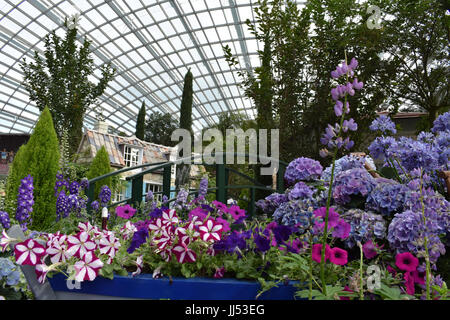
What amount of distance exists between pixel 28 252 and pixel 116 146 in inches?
616

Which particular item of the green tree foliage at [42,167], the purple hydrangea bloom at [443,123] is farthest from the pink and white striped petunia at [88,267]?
the green tree foliage at [42,167]

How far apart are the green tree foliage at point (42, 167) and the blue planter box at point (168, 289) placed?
459 centimetres

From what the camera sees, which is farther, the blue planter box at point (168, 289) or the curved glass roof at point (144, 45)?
the curved glass roof at point (144, 45)

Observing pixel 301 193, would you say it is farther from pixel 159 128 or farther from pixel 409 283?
pixel 159 128

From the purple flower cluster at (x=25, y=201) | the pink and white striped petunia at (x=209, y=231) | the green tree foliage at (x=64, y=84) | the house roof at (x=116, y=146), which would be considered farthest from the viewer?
the house roof at (x=116, y=146)

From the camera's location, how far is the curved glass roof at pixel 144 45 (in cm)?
1888

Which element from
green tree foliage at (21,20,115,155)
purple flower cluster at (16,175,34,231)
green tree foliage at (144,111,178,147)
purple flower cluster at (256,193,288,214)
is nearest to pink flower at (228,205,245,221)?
purple flower cluster at (256,193,288,214)

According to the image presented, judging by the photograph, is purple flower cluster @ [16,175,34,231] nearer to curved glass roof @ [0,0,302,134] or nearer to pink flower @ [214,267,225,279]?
pink flower @ [214,267,225,279]

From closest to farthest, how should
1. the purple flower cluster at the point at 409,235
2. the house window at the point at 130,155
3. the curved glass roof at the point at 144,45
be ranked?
the purple flower cluster at the point at 409,235, the house window at the point at 130,155, the curved glass roof at the point at 144,45

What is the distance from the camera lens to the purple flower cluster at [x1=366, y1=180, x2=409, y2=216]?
1122mm

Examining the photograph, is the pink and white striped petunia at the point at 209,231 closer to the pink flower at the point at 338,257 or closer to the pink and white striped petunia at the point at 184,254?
the pink and white striped petunia at the point at 184,254

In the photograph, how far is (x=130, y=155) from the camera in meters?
16.3
